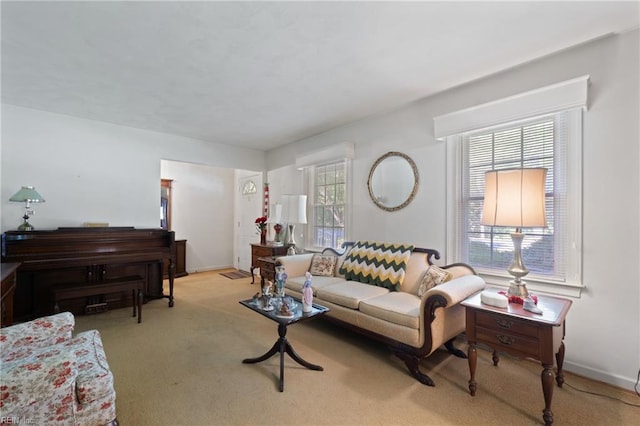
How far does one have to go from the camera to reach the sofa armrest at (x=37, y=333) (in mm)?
1604

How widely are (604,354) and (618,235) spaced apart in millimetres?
892

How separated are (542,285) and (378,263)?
4.63ft

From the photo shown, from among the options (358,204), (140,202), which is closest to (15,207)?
(140,202)

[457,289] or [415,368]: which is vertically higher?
[457,289]

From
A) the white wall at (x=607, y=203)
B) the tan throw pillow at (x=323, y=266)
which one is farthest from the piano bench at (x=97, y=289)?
the white wall at (x=607, y=203)

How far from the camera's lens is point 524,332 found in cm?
171

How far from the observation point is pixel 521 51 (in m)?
2.21

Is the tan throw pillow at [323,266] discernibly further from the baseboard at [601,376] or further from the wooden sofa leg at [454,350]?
the baseboard at [601,376]

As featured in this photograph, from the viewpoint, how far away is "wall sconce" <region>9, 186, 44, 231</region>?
309 cm

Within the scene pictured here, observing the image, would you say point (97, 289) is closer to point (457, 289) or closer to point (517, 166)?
point (457, 289)

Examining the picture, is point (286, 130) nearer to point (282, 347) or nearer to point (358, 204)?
point (358, 204)

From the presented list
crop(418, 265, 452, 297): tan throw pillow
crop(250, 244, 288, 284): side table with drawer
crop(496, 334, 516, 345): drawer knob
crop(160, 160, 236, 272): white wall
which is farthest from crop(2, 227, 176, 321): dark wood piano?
crop(496, 334, 516, 345): drawer knob

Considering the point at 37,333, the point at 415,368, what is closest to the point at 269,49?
the point at 37,333

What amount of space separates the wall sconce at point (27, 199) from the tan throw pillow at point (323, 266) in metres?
3.23
